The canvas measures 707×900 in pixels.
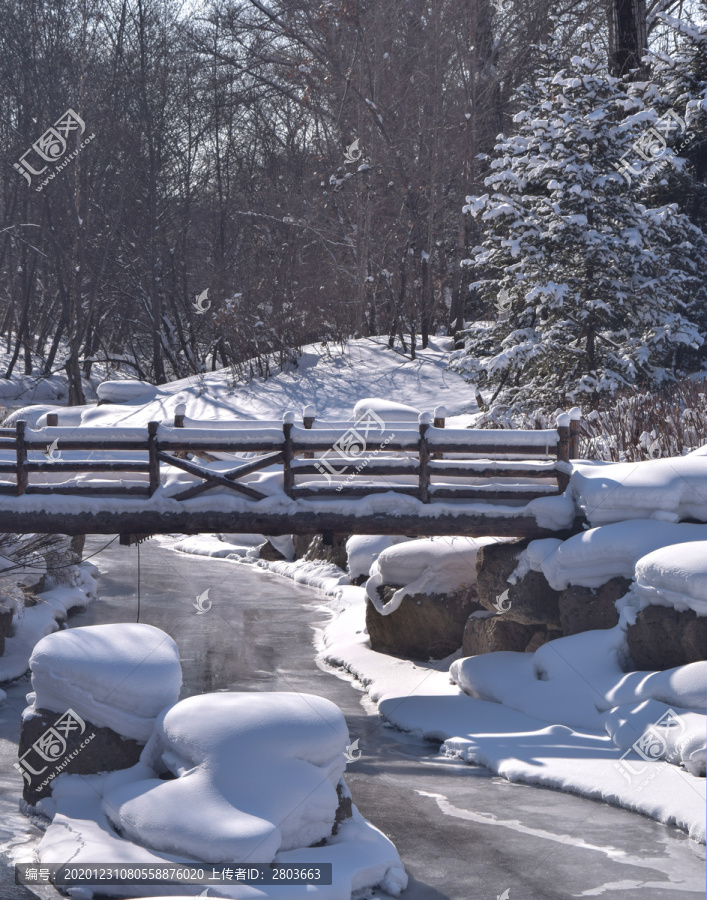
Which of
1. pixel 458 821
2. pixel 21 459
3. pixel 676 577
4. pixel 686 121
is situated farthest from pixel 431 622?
pixel 686 121

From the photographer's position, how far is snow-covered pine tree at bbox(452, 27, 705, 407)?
17.5m

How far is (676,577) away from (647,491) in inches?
61.9

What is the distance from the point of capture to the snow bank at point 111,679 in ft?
29.0

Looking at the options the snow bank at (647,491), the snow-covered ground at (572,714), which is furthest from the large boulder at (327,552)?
the snow bank at (647,491)

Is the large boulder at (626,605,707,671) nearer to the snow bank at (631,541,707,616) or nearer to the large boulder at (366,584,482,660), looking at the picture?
the snow bank at (631,541,707,616)

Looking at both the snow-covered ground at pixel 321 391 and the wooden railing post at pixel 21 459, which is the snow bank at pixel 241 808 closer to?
the wooden railing post at pixel 21 459

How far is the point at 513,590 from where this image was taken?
42.2 feet

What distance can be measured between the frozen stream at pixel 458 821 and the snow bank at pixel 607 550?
2614mm

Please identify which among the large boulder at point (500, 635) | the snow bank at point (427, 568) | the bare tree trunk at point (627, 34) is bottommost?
the large boulder at point (500, 635)

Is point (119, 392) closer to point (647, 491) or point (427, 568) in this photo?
point (427, 568)

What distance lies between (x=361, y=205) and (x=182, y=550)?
1100 centimetres

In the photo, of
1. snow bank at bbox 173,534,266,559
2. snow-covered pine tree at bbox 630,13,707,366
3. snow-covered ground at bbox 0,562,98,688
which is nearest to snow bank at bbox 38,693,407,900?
snow-covered ground at bbox 0,562,98,688

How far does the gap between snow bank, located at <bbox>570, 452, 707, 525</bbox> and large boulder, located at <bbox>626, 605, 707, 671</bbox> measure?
1330 millimetres

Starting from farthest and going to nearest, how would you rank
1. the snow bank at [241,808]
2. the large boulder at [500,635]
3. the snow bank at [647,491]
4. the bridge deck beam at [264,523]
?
the large boulder at [500,635], the bridge deck beam at [264,523], the snow bank at [647,491], the snow bank at [241,808]
